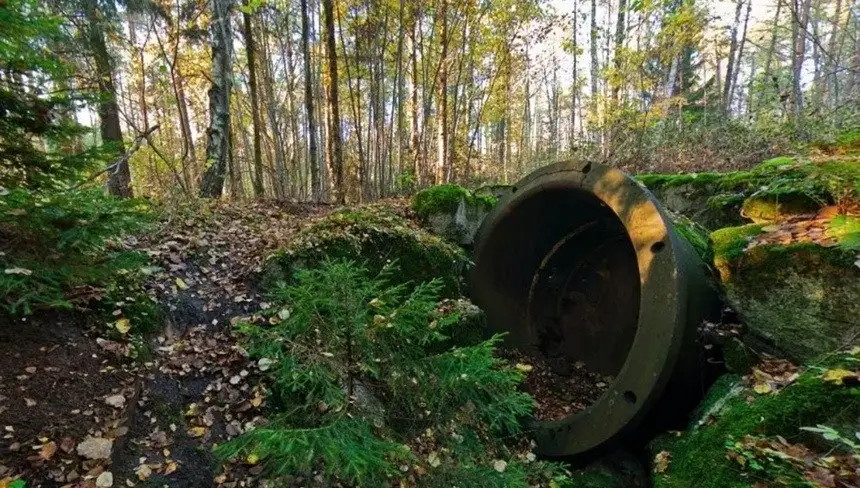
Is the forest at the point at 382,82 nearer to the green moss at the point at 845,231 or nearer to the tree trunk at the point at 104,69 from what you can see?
the tree trunk at the point at 104,69

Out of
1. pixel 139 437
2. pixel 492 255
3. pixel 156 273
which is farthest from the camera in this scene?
pixel 492 255

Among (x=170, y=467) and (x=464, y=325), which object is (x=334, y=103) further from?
(x=170, y=467)

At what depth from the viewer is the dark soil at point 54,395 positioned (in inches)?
87.4

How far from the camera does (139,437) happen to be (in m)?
2.61

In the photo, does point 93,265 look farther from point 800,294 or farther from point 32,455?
point 800,294

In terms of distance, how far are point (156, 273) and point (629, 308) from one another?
16.1 ft

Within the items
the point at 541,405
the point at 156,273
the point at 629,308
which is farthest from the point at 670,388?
the point at 156,273

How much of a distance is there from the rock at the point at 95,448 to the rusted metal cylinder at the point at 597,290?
3.24 meters

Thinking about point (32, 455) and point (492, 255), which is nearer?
point (32, 455)

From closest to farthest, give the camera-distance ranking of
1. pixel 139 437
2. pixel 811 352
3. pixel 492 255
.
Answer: pixel 139 437 < pixel 811 352 < pixel 492 255

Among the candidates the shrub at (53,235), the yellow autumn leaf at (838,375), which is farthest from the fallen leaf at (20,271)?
the yellow autumn leaf at (838,375)

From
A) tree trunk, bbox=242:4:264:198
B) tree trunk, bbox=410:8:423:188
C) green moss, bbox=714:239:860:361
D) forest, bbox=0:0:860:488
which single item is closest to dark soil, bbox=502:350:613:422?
forest, bbox=0:0:860:488

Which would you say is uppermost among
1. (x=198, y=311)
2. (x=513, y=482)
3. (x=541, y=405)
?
(x=198, y=311)

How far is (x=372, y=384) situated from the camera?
8.20 ft
